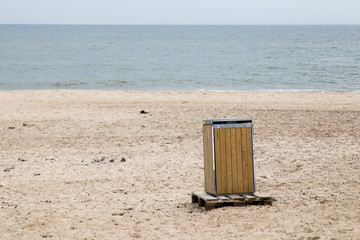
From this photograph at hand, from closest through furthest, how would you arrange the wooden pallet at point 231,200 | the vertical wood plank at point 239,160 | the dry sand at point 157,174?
1. the dry sand at point 157,174
2. the wooden pallet at point 231,200
3. the vertical wood plank at point 239,160

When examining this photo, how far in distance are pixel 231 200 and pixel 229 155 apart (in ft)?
1.88

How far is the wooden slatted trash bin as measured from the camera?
6.46m

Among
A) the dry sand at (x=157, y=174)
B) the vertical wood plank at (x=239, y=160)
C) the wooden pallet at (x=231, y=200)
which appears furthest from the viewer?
the vertical wood plank at (x=239, y=160)

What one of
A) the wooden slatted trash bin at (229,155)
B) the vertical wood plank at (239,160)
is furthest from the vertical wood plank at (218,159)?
the vertical wood plank at (239,160)

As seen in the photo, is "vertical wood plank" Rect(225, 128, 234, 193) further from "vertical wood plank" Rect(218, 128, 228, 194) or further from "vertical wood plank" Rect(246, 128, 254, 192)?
"vertical wood plank" Rect(246, 128, 254, 192)

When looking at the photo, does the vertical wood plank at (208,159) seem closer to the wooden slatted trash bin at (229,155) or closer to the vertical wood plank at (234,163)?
the wooden slatted trash bin at (229,155)

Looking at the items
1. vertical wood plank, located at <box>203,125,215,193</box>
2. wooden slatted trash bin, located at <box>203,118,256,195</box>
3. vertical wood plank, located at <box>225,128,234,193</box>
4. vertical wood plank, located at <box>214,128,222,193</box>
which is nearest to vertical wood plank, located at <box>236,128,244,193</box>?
wooden slatted trash bin, located at <box>203,118,256,195</box>

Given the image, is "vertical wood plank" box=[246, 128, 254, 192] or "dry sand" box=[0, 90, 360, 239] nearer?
"dry sand" box=[0, 90, 360, 239]

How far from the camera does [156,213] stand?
658cm

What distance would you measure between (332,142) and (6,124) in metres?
8.50

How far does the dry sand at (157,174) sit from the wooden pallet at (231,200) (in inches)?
3.9

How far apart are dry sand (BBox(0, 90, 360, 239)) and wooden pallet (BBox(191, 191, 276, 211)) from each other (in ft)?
0.33

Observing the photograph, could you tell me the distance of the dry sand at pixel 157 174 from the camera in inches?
236

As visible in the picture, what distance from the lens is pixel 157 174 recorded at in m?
8.68
